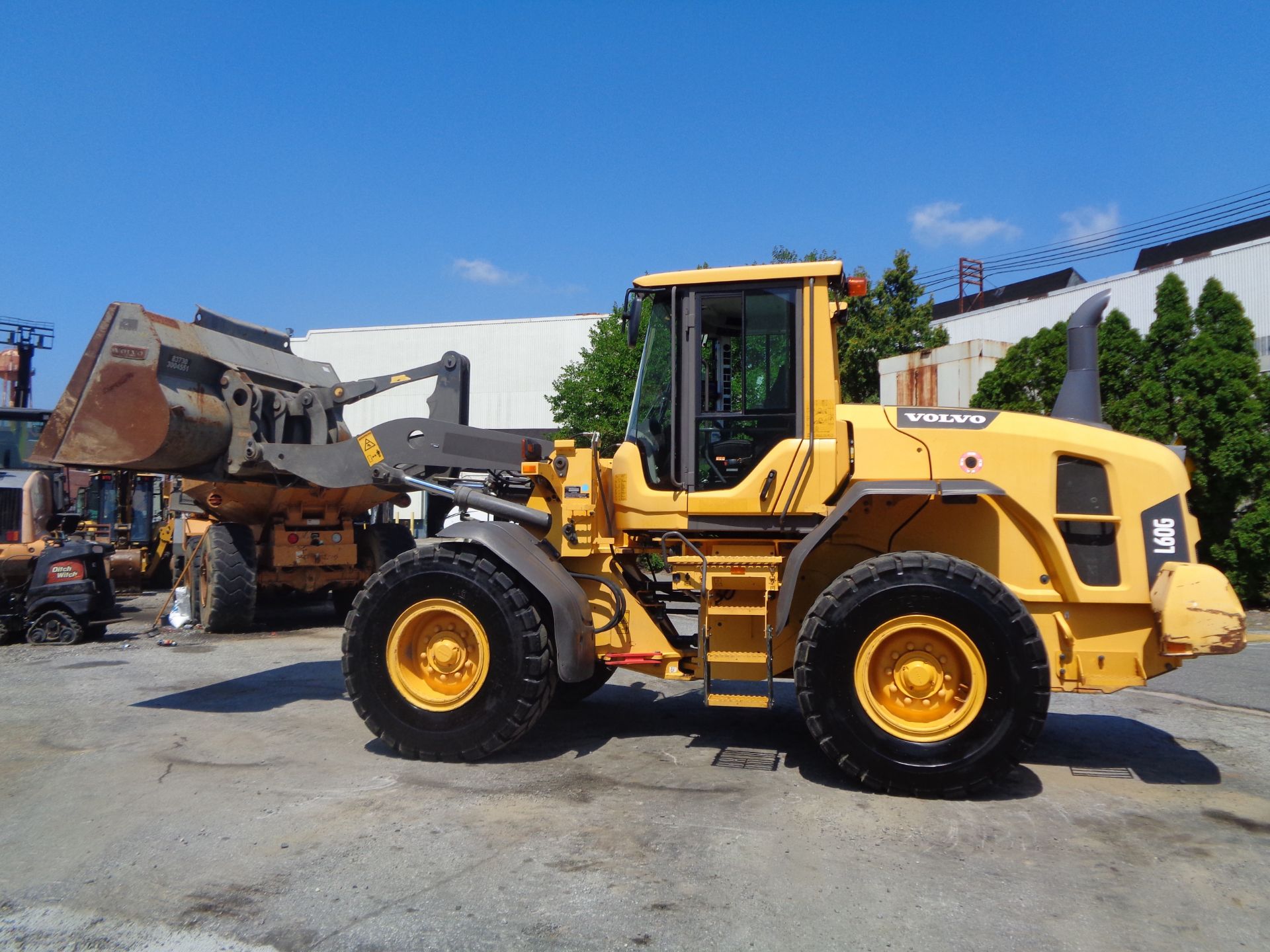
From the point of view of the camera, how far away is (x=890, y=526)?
586 cm

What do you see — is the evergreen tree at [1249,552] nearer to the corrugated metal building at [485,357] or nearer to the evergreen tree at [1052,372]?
the evergreen tree at [1052,372]

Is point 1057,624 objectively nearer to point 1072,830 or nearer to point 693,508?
point 1072,830

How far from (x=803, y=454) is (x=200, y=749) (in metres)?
4.21

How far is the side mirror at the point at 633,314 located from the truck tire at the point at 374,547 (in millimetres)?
7358

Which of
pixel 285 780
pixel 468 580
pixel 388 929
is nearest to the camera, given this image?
pixel 388 929

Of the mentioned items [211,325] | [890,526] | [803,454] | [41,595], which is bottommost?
[41,595]

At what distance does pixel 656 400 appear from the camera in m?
6.09

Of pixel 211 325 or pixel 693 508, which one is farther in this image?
pixel 211 325

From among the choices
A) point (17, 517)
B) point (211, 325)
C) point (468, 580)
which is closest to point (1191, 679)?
point (468, 580)

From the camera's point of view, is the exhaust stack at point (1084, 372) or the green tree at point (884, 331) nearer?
the exhaust stack at point (1084, 372)

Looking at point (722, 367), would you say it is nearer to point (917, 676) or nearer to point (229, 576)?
point (917, 676)


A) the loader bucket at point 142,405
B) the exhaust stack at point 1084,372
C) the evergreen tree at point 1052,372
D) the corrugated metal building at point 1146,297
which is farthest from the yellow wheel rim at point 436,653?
the corrugated metal building at point 1146,297

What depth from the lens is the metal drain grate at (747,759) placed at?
566cm

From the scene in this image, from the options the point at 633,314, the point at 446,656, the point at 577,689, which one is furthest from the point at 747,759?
the point at 633,314
